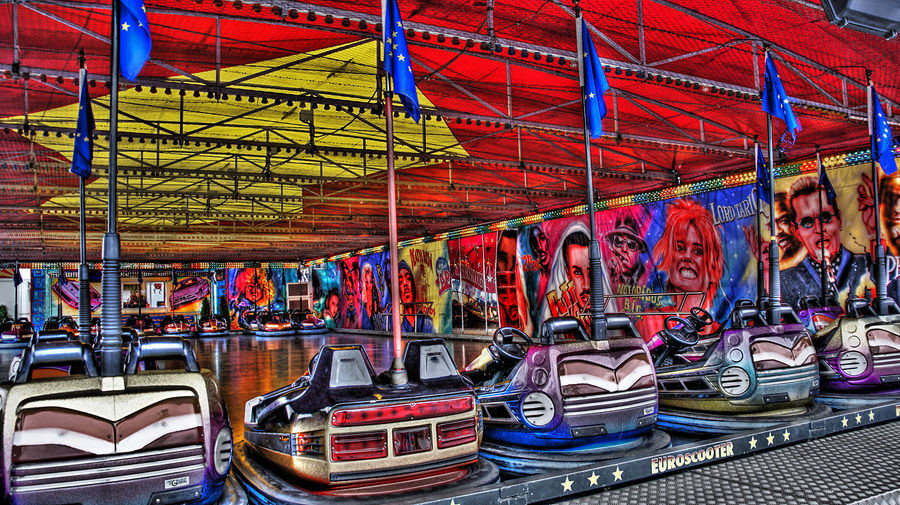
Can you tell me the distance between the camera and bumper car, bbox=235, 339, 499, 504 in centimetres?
275

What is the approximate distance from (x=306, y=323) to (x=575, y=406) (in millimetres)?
17206

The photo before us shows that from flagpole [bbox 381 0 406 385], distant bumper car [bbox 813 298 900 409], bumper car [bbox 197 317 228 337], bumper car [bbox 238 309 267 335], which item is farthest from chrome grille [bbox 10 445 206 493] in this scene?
bumper car [bbox 197 317 228 337]

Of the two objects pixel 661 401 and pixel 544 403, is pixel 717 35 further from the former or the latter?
pixel 544 403

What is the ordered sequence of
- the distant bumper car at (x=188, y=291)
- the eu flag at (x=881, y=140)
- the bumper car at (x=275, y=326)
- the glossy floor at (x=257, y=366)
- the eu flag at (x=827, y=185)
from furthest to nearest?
the distant bumper car at (x=188, y=291) → the bumper car at (x=275, y=326) → the eu flag at (x=827, y=185) → the glossy floor at (x=257, y=366) → the eu flag at (x=881, y=140)

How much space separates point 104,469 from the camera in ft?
7.67

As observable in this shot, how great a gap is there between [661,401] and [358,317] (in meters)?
18.1

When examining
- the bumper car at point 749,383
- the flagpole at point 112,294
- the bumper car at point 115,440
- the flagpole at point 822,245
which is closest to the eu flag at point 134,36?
the flagpole at point 112,294

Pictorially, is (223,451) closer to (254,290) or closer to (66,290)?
(254,290)

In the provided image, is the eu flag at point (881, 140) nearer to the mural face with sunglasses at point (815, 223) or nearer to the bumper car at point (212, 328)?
the mural face with sunglasses at point (815, 223)

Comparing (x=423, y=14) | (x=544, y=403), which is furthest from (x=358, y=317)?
(x=544, y=403)

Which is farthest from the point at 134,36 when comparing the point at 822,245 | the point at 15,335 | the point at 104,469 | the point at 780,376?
the point at 15,335

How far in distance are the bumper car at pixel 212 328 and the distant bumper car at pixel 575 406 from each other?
18591 millimetres

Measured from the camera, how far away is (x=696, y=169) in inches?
413

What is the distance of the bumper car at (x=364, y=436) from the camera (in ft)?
9.03
